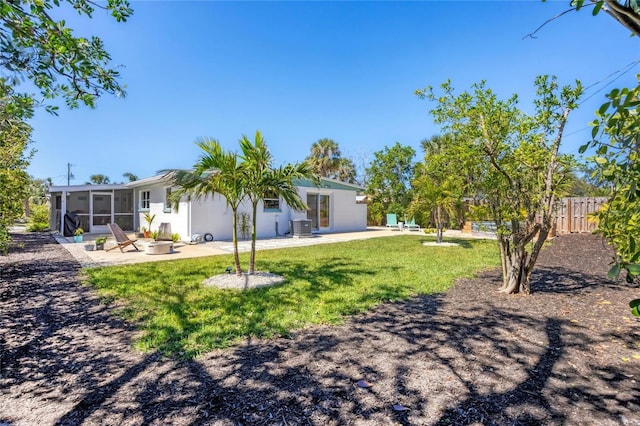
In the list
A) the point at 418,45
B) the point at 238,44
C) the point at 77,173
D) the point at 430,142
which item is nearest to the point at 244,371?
the point at 238,44

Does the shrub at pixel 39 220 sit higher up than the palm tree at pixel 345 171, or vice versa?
the palm tree at pixel 345 171

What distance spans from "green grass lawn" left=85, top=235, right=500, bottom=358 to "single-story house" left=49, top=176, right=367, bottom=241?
5.20 meters

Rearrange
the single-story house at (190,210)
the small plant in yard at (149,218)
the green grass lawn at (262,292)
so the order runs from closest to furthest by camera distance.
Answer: the green grass lawn at (262,292)
the single-story house at (190,210)
the small plant in yard at (149,218)

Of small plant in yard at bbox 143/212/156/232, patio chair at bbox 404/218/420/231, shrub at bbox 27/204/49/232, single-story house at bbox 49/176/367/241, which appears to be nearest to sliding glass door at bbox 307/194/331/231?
single-story house at bbox 49/176/367/241

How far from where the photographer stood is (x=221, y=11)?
7.95m

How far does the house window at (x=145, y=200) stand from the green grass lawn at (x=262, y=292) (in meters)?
10.1

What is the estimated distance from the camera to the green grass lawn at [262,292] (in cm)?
407

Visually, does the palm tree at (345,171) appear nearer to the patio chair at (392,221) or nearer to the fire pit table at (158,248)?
the patio chair at (392,221)

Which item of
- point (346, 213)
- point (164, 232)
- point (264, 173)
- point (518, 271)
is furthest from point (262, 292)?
point (346, 213)

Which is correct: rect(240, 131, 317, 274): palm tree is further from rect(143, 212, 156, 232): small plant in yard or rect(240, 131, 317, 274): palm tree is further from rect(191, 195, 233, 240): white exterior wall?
rect(143, 212, 156, 232): small plant in yard

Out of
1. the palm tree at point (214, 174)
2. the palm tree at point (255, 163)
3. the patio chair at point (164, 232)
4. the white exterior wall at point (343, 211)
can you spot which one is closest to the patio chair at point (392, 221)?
the white exterior wall at point (343, 211)

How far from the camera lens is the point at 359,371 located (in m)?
3.01

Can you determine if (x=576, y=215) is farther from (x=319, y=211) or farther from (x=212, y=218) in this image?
(x=212, y=218)

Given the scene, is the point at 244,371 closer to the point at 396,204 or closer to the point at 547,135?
the point at 547,135
